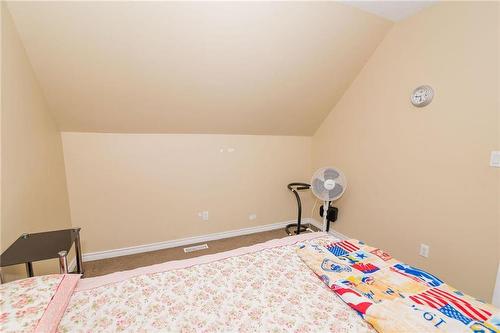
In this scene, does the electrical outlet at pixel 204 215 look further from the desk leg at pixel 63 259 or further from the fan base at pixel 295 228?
the desk leg at pixel 63 259

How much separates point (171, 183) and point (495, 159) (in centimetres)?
304

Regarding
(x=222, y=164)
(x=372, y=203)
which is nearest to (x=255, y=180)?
(x=222, y=164)

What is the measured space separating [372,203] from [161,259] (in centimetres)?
258

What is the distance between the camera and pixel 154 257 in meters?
2.52

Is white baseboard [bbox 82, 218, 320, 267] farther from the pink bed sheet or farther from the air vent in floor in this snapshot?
the pink bed sheet

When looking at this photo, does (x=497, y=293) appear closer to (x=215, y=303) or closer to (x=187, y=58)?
(x=215, y=303)

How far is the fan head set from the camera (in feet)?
7.81

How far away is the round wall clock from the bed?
64.9 inches

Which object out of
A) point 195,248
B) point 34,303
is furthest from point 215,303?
point 195,248

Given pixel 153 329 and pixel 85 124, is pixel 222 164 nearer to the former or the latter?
pixel 85 124

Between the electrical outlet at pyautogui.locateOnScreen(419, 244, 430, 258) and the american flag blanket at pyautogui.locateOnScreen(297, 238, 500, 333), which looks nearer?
the american flag blanket at pyautogui.locateOnScreen(297, 238, 500, 333)

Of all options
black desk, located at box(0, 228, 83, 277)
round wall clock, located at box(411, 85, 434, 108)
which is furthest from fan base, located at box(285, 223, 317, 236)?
black desk, located at box(0, 228, 83, 277)

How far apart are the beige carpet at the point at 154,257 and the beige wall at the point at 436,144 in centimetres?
158

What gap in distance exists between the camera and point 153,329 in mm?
925
